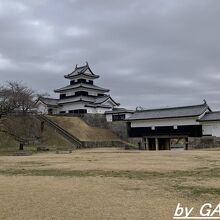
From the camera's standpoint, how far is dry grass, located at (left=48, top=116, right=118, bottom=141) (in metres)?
46.6

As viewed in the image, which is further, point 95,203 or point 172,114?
point 172,114

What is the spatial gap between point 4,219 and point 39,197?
2.21m

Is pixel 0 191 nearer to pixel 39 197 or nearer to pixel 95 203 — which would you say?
pixel 39 197

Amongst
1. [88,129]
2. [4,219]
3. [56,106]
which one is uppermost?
[56,106]

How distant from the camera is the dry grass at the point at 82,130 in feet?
153

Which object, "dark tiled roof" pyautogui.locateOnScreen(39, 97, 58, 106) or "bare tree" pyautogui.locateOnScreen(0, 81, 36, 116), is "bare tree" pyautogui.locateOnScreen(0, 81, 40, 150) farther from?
"dark tiled roof" pyautogui.locateOnScreen(39, 97, 58, 106)

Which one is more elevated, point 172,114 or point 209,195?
point 172,114

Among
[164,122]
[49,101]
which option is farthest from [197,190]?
[49,101]

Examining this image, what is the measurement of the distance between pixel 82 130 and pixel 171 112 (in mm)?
12565

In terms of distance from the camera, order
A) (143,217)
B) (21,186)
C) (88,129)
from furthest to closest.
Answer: (88,129) < (21,186) < (143,217)

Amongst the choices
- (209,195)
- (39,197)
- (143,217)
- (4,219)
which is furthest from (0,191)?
(209,195)

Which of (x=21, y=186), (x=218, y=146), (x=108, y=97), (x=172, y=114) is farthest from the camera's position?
(x=108, y=97)

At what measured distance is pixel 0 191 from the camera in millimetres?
10578

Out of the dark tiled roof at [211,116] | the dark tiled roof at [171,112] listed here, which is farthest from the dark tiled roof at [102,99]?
the dark tiled roof at [211,116]
